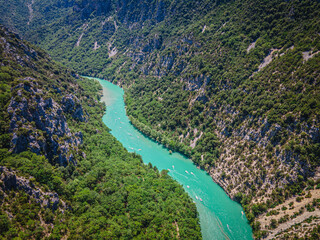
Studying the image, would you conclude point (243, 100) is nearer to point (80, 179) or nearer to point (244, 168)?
point (244, 168)

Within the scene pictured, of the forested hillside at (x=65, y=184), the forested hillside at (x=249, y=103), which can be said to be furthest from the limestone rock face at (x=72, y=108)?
the forested hillside at (x=249, y=103)

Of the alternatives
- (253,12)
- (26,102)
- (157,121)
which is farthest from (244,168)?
(253,12)

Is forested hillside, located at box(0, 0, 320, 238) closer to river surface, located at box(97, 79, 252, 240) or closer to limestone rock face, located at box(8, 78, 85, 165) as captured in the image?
river surface, located at box(97, 79, 252, 240)

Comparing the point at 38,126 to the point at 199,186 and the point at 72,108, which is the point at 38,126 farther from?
the point at 199,186

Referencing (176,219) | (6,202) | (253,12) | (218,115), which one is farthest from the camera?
(253,12)

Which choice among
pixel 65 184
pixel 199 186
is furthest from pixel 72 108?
pixel 199 186

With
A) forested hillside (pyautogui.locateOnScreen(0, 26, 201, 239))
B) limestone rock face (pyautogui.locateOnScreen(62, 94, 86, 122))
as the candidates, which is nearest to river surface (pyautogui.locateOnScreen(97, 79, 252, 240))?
forested hillside (pyautogui.locateOnScreen(0, 26, 201, 239))
